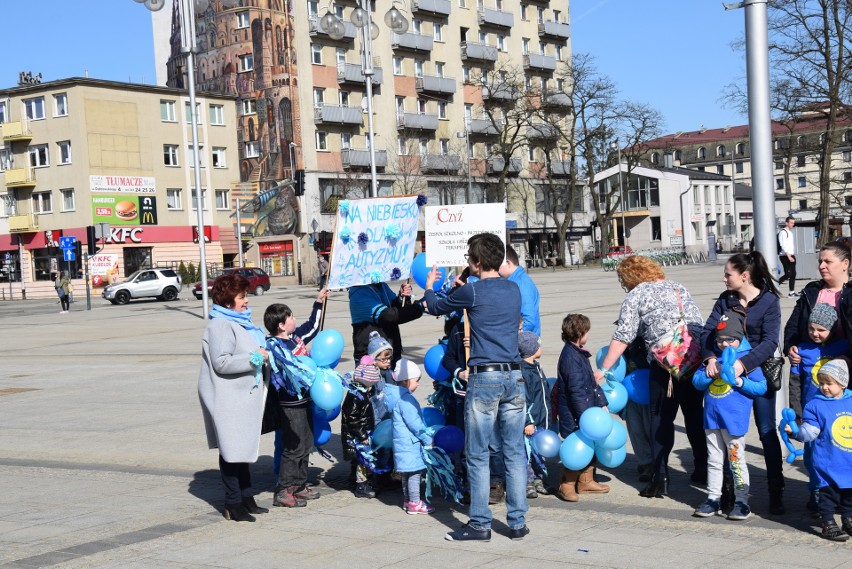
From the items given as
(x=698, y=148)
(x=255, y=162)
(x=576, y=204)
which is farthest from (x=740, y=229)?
(x=255, y=162)

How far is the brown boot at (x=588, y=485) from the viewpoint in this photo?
7.51m

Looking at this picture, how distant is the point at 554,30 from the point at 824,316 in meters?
82.8

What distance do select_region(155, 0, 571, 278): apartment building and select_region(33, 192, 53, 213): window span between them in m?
12.4

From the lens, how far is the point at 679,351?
22.9ft

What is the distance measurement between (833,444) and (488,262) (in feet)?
7.54

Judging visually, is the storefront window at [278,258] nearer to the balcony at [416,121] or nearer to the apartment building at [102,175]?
the apartment building at [102,175]

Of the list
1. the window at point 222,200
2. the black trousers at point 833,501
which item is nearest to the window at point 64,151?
the window at point 222,200

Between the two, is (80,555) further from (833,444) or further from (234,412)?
(833,444)

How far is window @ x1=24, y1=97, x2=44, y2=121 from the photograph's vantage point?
A: 6234cm

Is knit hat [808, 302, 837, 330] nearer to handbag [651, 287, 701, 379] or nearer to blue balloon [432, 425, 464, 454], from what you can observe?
handbag [651, 287, 701, 379]

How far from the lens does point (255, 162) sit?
67.8 m

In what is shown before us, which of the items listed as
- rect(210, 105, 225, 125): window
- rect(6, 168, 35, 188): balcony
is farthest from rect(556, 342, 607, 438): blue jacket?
rect(210, 105, 225, 125): window

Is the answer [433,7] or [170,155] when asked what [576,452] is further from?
[433,7]

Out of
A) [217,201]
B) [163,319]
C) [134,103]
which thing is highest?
[134,103]
